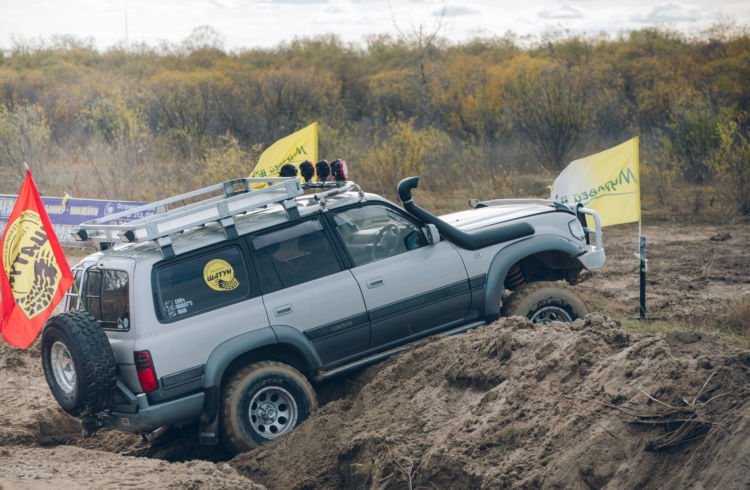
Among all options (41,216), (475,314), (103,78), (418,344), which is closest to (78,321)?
(41,216)

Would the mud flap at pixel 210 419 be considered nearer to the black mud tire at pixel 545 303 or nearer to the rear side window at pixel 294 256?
the rear side window at pixel 294 256

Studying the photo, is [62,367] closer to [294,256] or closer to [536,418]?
[294,256]

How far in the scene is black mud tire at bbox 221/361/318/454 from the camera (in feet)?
18.4

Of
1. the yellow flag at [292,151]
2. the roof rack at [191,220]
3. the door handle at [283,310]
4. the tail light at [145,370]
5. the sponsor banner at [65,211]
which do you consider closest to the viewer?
the tail light at [145,370]

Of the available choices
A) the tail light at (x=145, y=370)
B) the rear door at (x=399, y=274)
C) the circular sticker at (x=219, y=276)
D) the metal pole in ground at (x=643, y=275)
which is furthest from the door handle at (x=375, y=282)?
the metal pole in ground at (x=643, y=275)

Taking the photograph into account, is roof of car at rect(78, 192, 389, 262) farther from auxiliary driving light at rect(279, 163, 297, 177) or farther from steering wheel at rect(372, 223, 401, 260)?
auxiliary driving light at rect(279, 163, 297, 177)

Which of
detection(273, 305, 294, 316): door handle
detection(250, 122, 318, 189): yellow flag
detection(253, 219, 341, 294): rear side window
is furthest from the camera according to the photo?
detection(250, 122, 318, 189): yellow flag

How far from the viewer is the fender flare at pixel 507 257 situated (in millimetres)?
6730

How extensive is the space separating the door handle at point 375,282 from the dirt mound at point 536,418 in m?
0.66

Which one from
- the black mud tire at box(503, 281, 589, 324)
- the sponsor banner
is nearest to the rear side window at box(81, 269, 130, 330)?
the black mud tire at box(503, 281, 589, 324)

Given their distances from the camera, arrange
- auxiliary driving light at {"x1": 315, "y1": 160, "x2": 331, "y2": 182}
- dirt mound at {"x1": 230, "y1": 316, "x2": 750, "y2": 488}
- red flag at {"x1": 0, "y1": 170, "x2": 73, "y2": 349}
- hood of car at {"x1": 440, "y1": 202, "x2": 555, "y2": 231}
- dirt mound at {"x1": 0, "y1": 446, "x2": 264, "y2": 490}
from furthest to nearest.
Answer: hood of car at {"x1": 440, "y1": 202, "x2": 555, "y2": 231} → auxiliary driving light at {"x1": 315, "y1": 160, "x2": 331, "y2": 182} → red flag at {"x1": 0, "y1": 170, "x2": 73, "y2": 349} → dirt mound at {"x1": 0, "y1": 446, "x2": 264, "y2": 490} → dirt mound at {"x1": 230, "y1": 316, "x2": 750, "y2": 488}

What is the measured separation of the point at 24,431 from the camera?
6578 millimetres

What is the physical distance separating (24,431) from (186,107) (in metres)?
21.9

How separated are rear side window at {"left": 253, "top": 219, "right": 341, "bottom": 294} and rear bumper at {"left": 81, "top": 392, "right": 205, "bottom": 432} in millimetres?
1047
